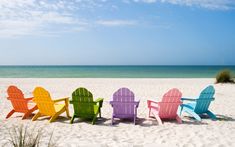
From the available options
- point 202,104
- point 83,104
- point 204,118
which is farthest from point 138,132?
point 204,118

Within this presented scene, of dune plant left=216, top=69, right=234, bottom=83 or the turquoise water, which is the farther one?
the turquoise water

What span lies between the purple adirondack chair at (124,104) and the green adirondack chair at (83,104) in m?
0.51

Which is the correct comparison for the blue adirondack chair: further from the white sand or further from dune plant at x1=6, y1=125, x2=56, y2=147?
dune plant at x1=6, y1=125, x2=56, y2=147

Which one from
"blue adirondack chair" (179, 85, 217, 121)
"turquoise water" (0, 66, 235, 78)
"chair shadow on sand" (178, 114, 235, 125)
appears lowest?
"turquoise water" (0, 66, 235, 78)

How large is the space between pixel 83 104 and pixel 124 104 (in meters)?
1.03

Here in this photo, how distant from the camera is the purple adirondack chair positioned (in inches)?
273

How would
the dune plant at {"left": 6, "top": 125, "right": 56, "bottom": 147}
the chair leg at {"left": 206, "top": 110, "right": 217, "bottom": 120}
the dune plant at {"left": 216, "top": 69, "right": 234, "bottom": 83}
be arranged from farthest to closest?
the dune plant at {"left": 216, "top": 69, "right": 234, "bottom": 83}
the chair leg at {"left": 206, "top": 110, "right": 217, "bottom": 120}
the dune plant at {"left": 6, "top": 125, "right": 56, "bottom": 147}

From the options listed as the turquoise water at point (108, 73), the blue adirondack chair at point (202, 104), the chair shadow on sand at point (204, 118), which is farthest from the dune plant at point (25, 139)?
the turquoise water at point (108, 73)

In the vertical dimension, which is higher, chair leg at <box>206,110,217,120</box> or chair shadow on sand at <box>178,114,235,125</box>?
→ chair leg at <box>206,110,217,120</box>

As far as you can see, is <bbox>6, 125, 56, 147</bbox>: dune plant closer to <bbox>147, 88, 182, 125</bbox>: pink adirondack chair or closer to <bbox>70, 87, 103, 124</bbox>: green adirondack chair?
<bbox>70, 87, 103, 124</bbox>: green adirondack chair

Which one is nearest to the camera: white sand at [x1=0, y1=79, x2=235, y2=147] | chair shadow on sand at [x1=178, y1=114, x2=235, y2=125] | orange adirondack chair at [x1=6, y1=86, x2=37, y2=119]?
white sand at [x1=0, y1=79, x2=235, y2=147]

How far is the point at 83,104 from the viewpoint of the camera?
6.94m

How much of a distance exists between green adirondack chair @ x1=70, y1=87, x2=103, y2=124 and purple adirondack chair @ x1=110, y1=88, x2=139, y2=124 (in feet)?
1.66

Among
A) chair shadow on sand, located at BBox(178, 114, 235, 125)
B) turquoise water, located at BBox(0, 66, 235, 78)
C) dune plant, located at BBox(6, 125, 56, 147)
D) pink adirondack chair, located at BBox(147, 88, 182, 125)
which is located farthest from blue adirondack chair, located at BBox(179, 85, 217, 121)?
turquoise water, located at BBox(0, 66, 235, 78)
